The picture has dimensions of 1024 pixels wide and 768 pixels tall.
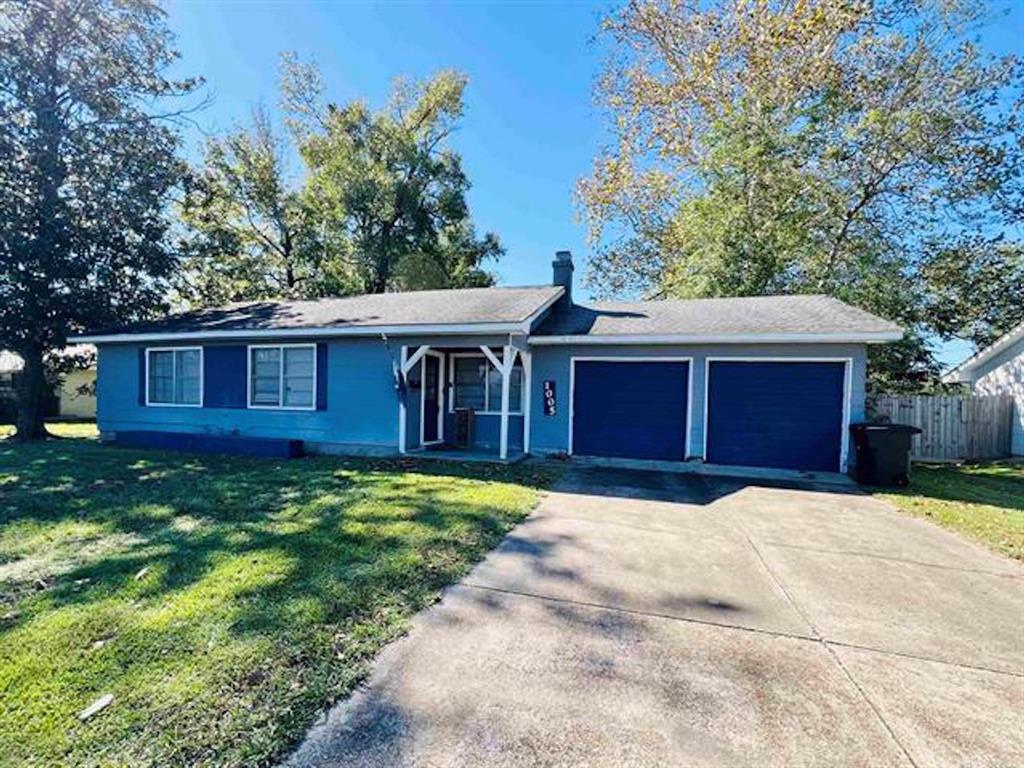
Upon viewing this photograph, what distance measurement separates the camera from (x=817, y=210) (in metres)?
15.5

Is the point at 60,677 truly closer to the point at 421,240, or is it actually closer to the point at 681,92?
the point at 681,92

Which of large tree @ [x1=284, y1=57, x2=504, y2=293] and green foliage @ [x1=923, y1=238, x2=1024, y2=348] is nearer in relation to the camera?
green foliage @ [x1=923, y1=238, x2=1024, y2=348]

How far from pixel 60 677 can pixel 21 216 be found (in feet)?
49.7

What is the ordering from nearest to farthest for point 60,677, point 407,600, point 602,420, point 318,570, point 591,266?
1. point 60,677
2. point 407,600
3. point 318,570
4. point 602,420
5. point 591,266

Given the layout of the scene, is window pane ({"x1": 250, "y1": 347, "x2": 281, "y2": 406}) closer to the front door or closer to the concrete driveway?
the front door

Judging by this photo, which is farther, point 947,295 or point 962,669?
point 947,295

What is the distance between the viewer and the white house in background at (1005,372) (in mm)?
12977

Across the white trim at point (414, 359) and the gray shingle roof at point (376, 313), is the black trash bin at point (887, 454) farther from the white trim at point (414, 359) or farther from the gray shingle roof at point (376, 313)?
the white trim at point (414, 359)

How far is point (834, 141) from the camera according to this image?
1502 cm

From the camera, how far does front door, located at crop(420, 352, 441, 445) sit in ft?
34.8

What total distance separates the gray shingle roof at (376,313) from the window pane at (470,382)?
1310 mm

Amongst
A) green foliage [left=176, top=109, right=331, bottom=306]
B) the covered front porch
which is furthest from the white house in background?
green foliage [left=176, top=109, right=331, bottom=306]

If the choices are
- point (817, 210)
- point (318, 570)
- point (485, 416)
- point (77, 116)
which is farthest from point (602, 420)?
point (77, 116)

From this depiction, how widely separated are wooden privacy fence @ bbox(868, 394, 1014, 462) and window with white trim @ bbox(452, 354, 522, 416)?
26.8 feet
